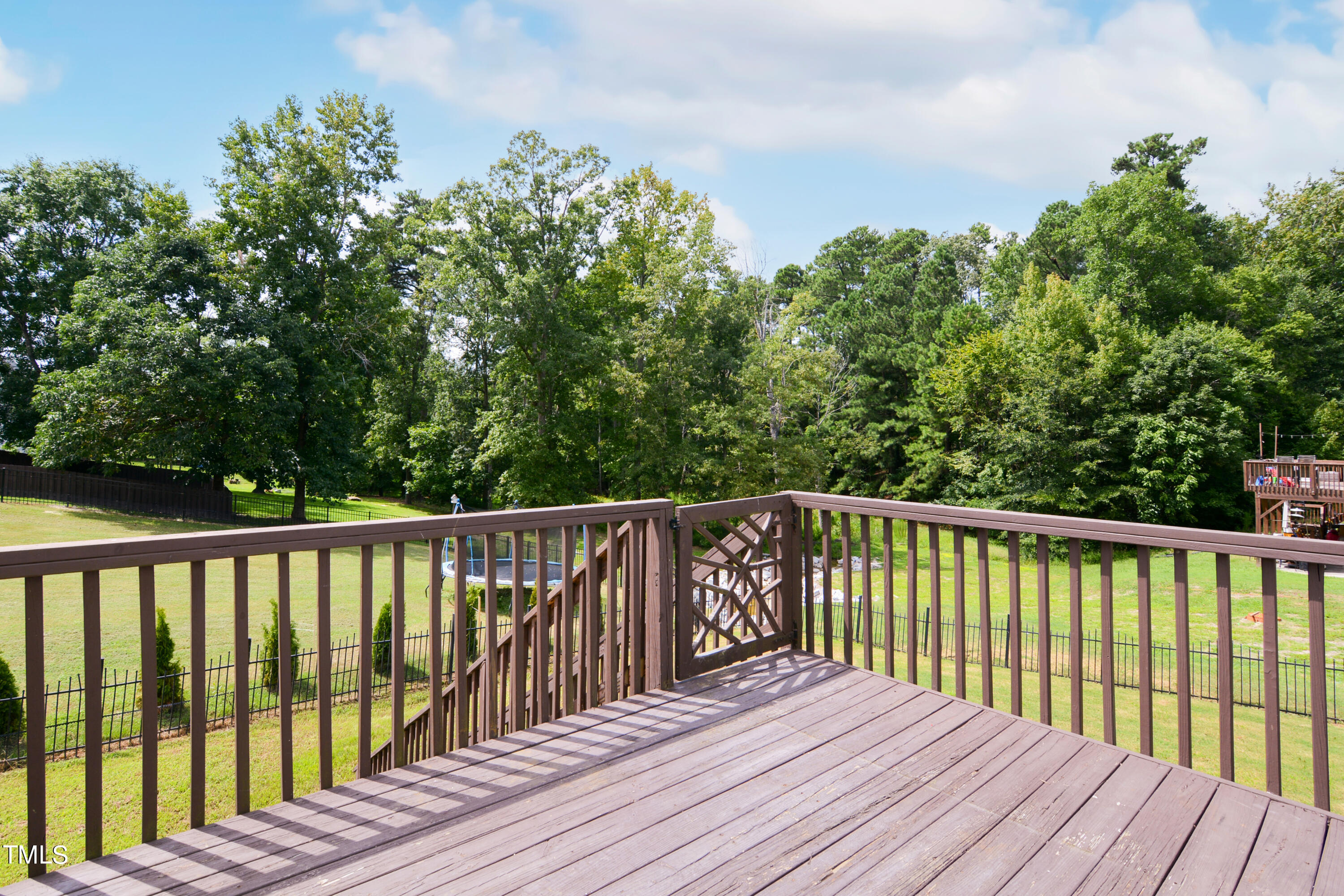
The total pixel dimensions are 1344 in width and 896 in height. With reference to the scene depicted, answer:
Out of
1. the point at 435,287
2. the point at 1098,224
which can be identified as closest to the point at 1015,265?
the point at 1098,224

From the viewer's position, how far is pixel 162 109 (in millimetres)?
12094

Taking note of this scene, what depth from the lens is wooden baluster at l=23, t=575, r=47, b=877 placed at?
1.52 metres

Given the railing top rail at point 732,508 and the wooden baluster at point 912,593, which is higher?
the railing top rail at point 732,508

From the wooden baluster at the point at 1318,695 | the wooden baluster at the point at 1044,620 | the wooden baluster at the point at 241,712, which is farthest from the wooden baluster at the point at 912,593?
the wooden baluster at the point at 241,712

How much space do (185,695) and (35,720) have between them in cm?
818

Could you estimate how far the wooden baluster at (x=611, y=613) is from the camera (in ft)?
9.20

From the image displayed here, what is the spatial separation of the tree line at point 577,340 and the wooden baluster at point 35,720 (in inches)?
720

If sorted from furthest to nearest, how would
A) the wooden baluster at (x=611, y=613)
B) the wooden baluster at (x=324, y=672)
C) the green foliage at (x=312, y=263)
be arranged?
the green foliage at (x=312, y=263), the wooden baluster at (x=611, y=613), the wooden baluster at (x=324, y=672)

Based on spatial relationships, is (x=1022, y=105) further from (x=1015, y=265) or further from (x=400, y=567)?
(x=400, y=567)

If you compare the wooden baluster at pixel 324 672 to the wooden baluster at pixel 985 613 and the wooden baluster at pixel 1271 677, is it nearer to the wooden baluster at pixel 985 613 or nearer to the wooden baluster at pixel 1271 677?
the wooden baluster at pixel 985 613

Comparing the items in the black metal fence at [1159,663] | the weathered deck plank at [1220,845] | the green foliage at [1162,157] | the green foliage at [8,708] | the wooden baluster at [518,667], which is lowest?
the black metal fence at [1159,663]

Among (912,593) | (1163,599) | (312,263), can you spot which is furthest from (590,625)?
(312,263)

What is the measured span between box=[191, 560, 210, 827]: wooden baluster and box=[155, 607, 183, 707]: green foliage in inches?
225

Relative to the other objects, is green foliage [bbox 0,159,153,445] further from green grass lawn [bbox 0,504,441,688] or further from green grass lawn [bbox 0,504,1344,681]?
green grass lawn [bbox 0,504,1344,681]
